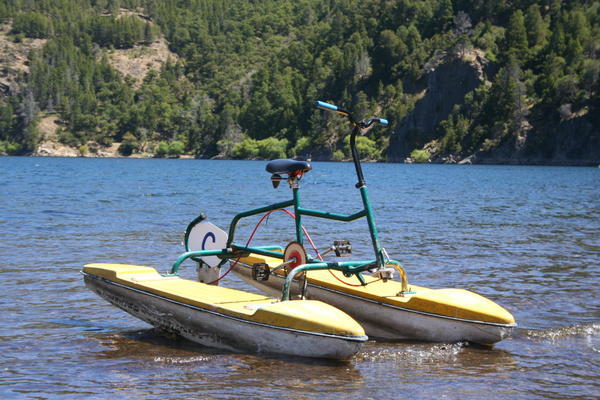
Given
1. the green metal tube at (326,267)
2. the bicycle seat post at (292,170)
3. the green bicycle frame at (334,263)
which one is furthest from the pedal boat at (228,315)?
the bicycle seat post at (292,170)

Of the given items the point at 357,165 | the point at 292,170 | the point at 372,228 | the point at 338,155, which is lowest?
the point at 372,228

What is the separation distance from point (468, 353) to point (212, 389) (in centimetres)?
315

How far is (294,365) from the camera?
8.09 metres

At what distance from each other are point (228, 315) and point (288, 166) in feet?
6.60

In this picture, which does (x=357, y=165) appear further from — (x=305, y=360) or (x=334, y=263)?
(x=305, y=360)

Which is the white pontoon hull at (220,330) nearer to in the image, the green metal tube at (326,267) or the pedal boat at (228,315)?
the pedal boat at (228,315)

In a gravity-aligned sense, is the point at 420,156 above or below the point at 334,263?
above

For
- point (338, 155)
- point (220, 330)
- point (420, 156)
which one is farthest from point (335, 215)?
point (338, 155)

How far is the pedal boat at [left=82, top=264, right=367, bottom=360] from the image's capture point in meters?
7.98

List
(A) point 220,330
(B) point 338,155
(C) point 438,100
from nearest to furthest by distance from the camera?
(A) point 220,330
(C) point 438,100
(B) point 338,155

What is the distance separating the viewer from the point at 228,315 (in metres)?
8.54

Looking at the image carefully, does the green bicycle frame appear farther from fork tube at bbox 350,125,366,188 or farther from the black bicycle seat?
the black bicycle seat

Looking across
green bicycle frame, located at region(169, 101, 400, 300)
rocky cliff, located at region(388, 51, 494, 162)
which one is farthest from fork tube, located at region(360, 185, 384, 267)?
rocky cliff, located at region(388, 51, 494, 162)

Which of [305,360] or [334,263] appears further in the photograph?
[334,263]
